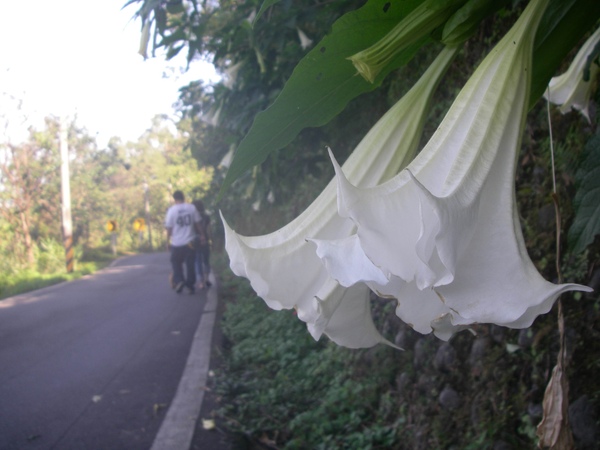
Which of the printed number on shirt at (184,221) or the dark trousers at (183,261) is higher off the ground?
the printed number on shirt at (184,221)

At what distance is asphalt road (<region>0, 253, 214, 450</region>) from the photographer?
3467 mm

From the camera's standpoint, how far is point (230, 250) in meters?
0.47

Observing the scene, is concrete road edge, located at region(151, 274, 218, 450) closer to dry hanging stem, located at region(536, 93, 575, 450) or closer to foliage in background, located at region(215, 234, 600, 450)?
foliage in background, located at region(215, 234, 600, 450)

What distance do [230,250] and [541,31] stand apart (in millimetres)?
327

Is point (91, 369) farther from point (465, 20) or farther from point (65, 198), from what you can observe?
point (65, 198)

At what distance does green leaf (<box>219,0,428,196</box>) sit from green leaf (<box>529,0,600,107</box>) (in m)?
0.10

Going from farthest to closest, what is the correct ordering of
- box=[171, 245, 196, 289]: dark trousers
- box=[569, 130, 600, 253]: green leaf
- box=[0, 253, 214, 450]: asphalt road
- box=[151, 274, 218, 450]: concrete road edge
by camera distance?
box=[171, 245, 196, 289]: dark trousers, box=[0, 253, 214, 450]: asphalt road, box=[151, 274, 218, 450]: concrete road edge, box=[569, 130, 600, 253]: green leaf

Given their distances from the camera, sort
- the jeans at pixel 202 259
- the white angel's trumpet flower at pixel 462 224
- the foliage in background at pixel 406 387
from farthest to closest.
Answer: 1. the jeans at pixel 202 259
2. the foliage in background at pixel 406 387
3. the white angel's trumpet flower at pixel 462 224

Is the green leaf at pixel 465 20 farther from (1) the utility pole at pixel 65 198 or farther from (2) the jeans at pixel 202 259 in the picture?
(1) the utility pole at pixel 65 198

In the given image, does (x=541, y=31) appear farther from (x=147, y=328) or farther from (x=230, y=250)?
(x=147, y=328)

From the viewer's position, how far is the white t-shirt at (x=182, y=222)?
8.35m

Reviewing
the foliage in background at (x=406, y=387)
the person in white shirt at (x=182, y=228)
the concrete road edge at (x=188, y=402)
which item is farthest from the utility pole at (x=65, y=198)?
the foliage in background at (x=406, y=387)

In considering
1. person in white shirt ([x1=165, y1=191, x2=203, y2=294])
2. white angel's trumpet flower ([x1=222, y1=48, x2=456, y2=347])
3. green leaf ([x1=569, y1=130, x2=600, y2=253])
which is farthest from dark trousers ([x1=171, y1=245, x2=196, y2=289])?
white angel's trumpet flower ([x1=222, y1=48, x2=456, y2=347])

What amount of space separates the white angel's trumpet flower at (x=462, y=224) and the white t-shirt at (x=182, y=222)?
8.06 metres
